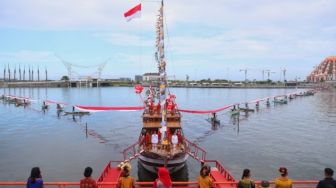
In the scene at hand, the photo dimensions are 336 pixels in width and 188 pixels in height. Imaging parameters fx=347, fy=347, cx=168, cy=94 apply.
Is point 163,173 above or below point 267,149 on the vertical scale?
above

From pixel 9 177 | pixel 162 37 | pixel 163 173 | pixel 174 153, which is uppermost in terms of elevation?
pixel 162 37

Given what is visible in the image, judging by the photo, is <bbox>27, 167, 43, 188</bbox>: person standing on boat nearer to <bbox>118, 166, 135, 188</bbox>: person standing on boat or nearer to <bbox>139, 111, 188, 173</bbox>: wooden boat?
<bbox>118, 166, 135, 188</bbox>: person standing on boat

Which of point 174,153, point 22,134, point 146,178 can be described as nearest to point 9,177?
point 146,178

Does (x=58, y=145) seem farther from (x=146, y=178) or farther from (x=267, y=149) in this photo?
(x=267, y=149)

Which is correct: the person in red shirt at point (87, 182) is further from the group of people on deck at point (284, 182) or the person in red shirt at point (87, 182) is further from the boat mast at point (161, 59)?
the boat mast at point (161, 59)

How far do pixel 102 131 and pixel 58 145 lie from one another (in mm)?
16406

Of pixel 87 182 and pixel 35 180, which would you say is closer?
pixel 35 180

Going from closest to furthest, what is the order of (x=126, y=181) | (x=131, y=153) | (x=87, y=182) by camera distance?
1. (x=87, y=182)
2. (x=126, y=181)
3. (x=131, y=153)

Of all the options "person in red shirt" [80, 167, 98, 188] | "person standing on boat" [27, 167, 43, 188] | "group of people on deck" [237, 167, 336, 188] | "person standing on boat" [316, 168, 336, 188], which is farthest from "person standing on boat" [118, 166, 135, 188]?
"person standing on boat" [316, 168, 336, 188]

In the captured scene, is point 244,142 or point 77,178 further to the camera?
point 244,142

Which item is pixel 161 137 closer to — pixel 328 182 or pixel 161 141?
pixel 161 141

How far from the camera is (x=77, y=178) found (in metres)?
37.0

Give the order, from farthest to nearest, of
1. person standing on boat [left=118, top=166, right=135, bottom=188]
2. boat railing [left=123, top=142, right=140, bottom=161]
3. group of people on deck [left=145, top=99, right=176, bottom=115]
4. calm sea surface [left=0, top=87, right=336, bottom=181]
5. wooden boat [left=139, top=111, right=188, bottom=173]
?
1. calm sea surface [left=0, top=87, right=336, bottom=181]
2. group of people on deck [left=145, top=99, right=176, bottom=115]
3. boat railing [left=123, top=142, right=140, bottom=161]
4. wooden boat [left=139, top=111, right=188, bottom=173]
5. person standing on boat [left=118, top=166, right=135, bottom=188]

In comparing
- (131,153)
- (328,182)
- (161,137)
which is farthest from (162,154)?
(131,153)
